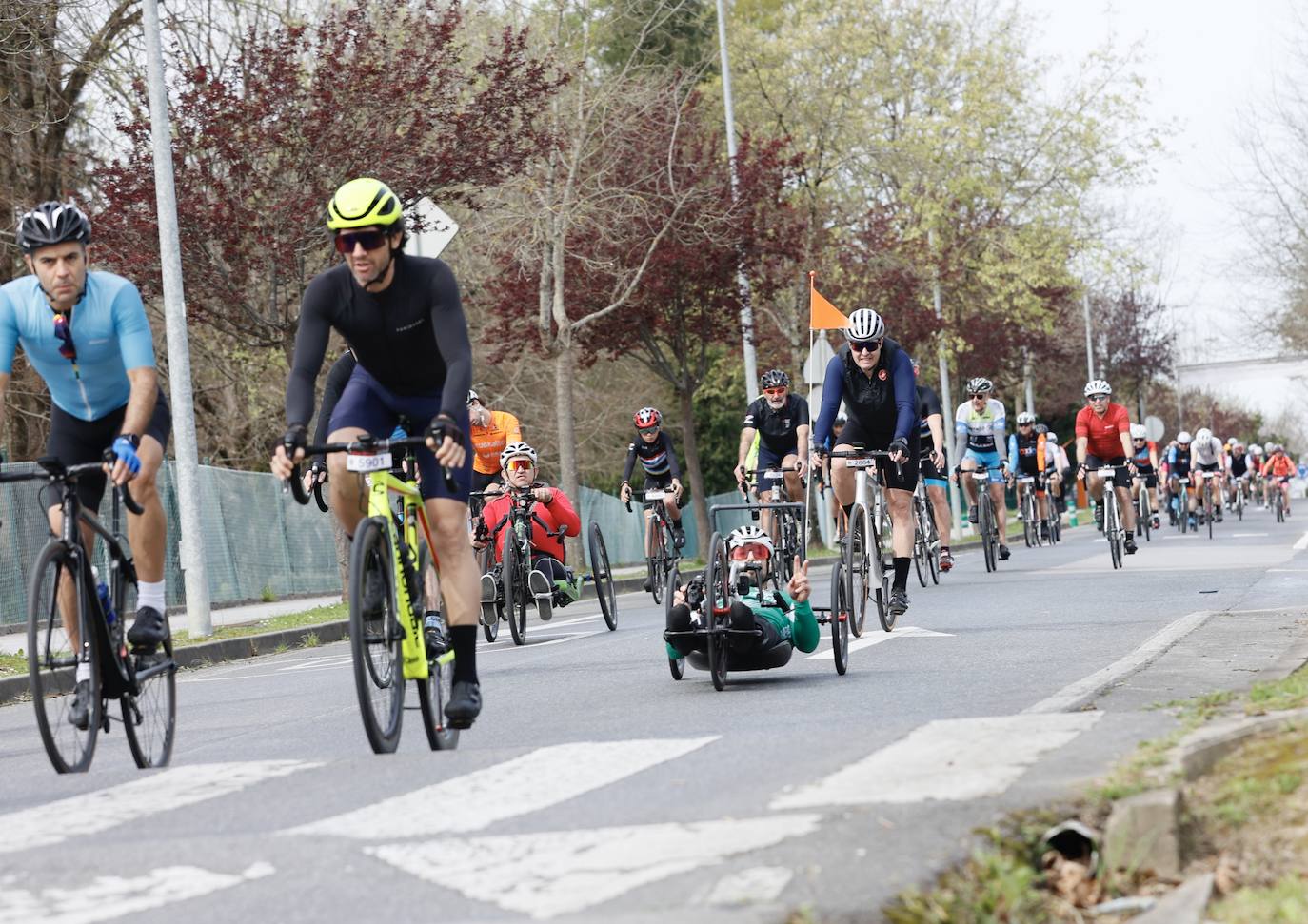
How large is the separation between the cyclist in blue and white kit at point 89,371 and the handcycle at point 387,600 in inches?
31.9

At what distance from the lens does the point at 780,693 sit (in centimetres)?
923

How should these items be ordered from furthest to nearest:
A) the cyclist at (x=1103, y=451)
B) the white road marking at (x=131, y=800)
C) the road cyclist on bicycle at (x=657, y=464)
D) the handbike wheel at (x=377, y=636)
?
the cyclist at (x=1103, y=451) → the road cyclist on bicycle at (x=657, y=464) → the handbike wheel at (x=377, y=636) → the white road marking at (x=131, y=800)

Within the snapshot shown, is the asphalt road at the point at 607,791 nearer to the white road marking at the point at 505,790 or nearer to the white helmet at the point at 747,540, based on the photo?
the white road marking at the point at 505,790

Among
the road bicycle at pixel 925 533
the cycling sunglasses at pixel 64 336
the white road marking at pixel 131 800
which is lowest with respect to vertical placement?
the white road marking at pixel 131 800

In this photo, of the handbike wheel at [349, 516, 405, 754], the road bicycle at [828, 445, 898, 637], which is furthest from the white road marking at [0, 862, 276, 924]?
the road bicycle at [828, 445, 898, 637]

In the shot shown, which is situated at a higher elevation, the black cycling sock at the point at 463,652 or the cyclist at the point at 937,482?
the cyclist at the point at 937,482

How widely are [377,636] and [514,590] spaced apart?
755 cm

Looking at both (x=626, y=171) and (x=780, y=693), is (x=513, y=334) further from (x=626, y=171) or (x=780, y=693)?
(x=780, y=693)

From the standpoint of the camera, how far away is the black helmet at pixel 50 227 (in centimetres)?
729

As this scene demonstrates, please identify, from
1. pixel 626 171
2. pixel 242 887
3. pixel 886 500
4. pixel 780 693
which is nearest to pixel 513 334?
pixel 626 171

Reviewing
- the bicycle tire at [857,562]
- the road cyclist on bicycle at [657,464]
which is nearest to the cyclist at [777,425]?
the road cyclist on bicycle at [657,464]

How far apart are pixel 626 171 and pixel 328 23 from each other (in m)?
10.0

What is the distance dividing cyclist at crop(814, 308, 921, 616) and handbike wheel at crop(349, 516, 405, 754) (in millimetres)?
5436

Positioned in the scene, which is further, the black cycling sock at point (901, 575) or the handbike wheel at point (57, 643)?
the black cycling sock at point (901, 575)
